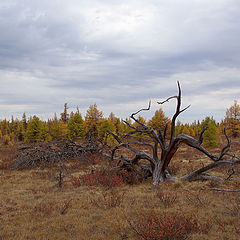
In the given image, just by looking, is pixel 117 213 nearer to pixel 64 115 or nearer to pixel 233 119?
pixel 233 119

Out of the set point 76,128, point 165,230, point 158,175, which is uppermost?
point 76,128

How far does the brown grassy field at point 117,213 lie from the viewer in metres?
4.23

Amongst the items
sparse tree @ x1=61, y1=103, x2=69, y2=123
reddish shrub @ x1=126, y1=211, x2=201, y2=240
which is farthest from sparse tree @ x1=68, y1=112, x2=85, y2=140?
reddish shrub @ x1=126, y1=211, x2=201, y2=240

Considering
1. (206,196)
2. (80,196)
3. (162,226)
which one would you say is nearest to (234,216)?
(206,196)

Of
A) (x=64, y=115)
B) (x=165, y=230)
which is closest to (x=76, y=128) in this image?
(x=64, y=115)

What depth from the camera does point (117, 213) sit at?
18.0ft

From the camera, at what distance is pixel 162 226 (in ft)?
12.9

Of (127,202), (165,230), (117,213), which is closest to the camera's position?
(165,230)

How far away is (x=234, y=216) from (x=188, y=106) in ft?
13.5

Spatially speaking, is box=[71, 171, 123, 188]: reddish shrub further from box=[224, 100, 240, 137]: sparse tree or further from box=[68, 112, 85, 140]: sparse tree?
box=[224, 100, 240, 137]: sparse tree

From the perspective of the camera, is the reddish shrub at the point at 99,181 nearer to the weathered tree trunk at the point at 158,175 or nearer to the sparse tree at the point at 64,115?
the weathered tree trunk at the point at 158,175

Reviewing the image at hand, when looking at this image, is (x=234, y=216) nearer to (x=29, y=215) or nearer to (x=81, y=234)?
(x=81, y=234)

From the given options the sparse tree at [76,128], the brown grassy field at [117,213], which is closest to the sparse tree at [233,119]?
the sparse tree at [76,128]

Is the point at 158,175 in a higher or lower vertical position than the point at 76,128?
lower
